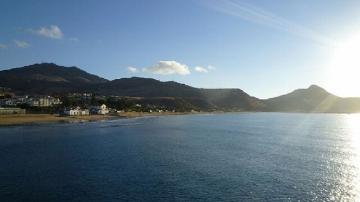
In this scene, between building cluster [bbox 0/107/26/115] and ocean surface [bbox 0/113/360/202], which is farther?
building cluster [bbox 0/107/26/115]

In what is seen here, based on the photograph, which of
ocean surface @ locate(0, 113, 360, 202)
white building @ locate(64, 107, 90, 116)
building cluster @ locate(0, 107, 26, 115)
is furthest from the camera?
white building @ locate(64, 107, 90, 116)

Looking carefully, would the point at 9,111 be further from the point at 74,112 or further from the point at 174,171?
the point at 174,171

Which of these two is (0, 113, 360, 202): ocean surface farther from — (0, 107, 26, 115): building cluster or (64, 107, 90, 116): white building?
(64, 107, 90, 116): white building

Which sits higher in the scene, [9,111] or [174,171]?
[9,111]

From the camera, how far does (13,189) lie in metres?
44.4

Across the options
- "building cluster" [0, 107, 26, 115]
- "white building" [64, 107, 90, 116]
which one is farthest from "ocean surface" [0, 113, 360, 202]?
"white building" [64, 107, 90, 116]

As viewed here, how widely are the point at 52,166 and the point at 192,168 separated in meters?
21.3

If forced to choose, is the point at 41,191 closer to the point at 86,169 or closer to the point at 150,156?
the point at 86,169

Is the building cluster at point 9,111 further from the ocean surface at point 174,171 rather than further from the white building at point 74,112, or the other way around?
the ocean surface at point 174,171

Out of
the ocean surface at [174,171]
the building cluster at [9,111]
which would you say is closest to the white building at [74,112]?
the building cluster at [9,111]

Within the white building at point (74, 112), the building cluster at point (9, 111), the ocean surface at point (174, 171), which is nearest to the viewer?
the ocean surface at point (174, 171)

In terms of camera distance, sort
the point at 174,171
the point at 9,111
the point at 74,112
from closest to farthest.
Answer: the point at 174,171 → the point at 9,111 → the point at 74,112

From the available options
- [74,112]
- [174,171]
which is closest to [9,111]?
[74,112]

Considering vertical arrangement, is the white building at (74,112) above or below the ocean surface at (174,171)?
above
